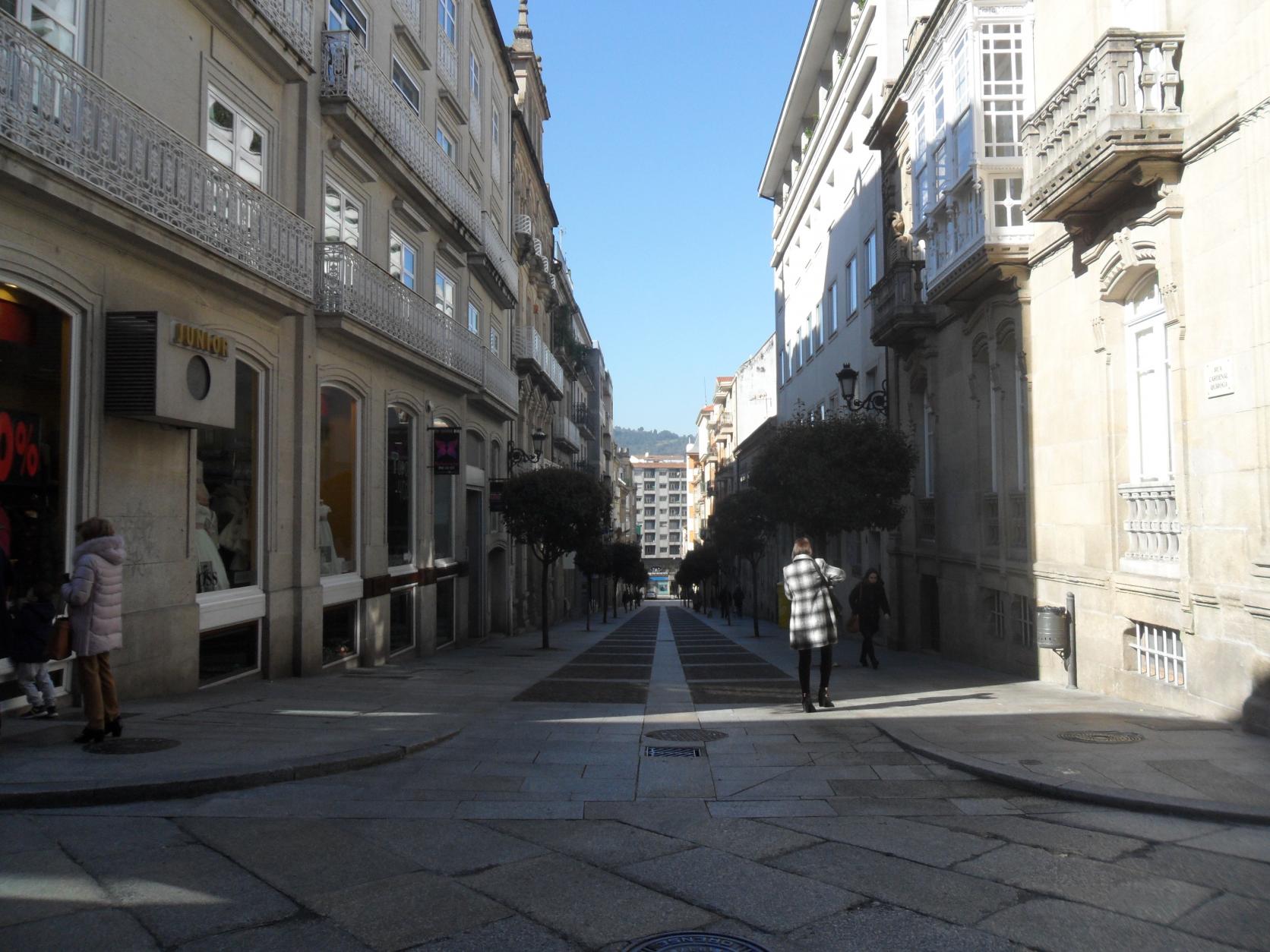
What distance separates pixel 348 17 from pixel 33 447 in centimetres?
1029

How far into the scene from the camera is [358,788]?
7.04m

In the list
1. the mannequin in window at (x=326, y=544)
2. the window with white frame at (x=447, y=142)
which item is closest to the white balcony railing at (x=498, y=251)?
the window with white frame at (x=447, y=142)

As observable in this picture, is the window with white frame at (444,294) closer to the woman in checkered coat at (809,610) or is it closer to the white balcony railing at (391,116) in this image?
the white balcony railing at (391,116)

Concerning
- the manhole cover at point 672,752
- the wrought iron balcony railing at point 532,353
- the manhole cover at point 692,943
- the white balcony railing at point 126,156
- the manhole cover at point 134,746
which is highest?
the wrought iron balcony railing at point 532,353

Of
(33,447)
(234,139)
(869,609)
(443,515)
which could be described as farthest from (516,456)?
(33,447)

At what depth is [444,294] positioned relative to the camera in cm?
2256

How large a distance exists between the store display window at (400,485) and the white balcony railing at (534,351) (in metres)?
13.6

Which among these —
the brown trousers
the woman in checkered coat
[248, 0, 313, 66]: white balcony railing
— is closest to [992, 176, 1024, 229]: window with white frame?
the woman in checkered coat

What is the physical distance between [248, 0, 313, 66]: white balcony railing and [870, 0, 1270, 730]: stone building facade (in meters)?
9.47

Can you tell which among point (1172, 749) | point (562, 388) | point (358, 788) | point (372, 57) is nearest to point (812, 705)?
point (1172, 749)

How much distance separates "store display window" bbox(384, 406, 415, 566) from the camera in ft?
59.9

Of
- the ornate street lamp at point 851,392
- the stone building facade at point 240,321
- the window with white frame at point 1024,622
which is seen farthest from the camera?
the ornate street lamp at point 851,392

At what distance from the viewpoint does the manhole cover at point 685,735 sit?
9.34 metres

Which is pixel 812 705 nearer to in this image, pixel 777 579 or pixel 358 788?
pixel 358 788
